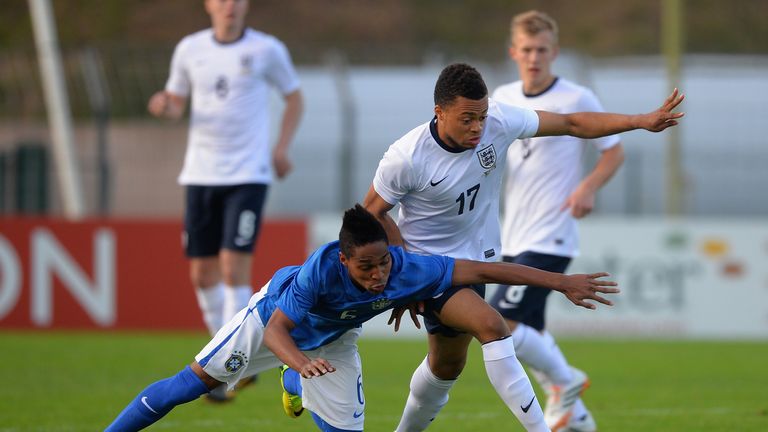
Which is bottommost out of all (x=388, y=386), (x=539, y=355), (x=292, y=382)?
(x=388, y=386)

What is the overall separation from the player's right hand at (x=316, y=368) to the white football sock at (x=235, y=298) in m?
3.18

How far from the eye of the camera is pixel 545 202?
25.4 feet

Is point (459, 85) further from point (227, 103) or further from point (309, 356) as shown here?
point (227, 103)

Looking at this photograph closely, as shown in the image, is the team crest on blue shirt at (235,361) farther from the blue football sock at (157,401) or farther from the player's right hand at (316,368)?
the player's right hand at (316,368)

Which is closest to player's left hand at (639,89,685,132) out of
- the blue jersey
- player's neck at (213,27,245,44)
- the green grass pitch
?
the blue jersey

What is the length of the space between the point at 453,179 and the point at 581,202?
1.66 metres

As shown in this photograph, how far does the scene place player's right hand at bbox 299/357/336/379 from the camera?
5.45 m

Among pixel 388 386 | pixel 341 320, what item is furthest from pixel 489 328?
pixel 388 386

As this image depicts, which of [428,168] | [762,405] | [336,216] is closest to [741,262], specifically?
[336,216]

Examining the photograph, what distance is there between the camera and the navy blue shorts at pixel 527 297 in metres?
7.55

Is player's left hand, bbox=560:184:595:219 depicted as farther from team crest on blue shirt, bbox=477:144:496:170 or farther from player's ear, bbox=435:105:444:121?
player's ear, bbox=435:105:444:121

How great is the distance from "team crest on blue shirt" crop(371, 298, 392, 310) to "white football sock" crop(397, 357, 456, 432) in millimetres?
671

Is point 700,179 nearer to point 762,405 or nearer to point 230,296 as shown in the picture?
point 762,405

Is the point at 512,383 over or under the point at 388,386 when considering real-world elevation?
over
